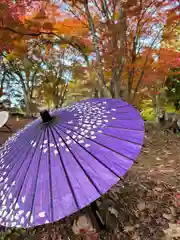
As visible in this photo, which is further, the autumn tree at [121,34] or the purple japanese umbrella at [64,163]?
the autumn tree at [121,34]

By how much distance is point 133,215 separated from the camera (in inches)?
78.5

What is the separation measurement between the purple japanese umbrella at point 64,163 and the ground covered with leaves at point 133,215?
0.82 m

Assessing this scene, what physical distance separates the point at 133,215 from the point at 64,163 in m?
1.14

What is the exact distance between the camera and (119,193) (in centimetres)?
226

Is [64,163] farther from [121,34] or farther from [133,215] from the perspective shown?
[121,34]

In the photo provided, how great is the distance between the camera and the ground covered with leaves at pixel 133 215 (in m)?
1.79

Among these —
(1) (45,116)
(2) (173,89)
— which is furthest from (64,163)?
(2) (173,89)

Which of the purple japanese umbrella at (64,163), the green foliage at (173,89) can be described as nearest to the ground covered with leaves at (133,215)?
the purple japanese umbrella at (64,163)

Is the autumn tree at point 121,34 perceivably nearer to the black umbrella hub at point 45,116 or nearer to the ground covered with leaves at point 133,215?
the ground covered with leaves at point 133,215

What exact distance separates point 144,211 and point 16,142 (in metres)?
1.34

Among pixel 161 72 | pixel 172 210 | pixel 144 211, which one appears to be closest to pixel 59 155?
pixel 144 211

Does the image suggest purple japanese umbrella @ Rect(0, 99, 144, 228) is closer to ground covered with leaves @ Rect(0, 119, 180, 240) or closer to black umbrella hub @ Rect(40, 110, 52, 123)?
black umbrella hub @ Rect(40, 110, 52, 123)

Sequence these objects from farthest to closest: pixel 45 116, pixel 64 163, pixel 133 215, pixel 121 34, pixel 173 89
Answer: pixel 173 89 < pixel 121 34 < pixel 133 215 < pixel 45 116 < pixel 64 163

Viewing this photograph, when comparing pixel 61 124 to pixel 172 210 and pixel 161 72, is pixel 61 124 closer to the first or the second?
pixel 172 210
